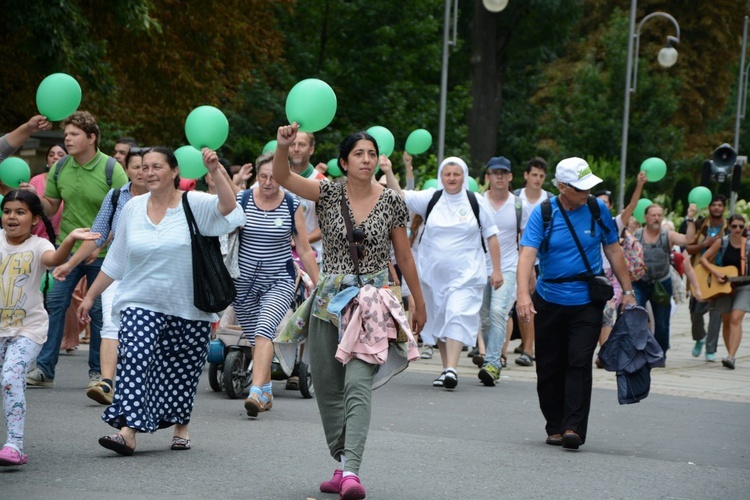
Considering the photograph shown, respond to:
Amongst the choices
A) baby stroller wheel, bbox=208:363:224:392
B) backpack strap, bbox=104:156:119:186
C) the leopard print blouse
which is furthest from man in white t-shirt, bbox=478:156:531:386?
the leopard print blouse

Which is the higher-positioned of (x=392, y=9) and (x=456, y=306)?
(x=392, y=9)

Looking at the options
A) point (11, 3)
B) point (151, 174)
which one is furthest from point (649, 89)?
point (151, 174)

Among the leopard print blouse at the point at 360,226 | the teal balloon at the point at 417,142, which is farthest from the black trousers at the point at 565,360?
the teal balloon at the point at 417,142

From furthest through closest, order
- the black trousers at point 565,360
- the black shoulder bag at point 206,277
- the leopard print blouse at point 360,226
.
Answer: the black trousers at point 565,360, the black shoulder bag at point 206,277, the leopard print blouse at point 360,226

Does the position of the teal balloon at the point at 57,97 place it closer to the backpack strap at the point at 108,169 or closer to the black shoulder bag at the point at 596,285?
the backpack strap at the point at 108,169

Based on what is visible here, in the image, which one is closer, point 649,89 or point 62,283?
point 62,283

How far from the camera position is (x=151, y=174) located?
25.7 feet

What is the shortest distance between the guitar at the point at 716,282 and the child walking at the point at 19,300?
984cm

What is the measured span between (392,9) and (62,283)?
2107cm

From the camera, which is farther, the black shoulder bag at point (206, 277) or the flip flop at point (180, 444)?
the flip flop at point (180, 444)

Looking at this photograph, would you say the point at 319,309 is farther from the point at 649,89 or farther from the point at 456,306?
the point at 649,89

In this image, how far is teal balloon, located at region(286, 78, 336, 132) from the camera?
738 cm

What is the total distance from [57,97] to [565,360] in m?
3.85

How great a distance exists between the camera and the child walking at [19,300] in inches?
284
